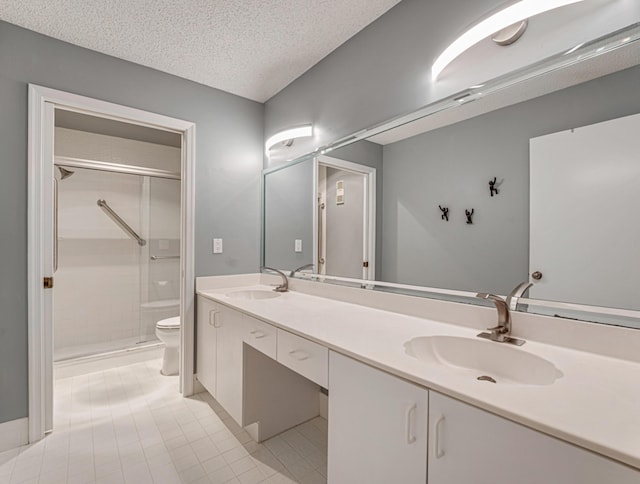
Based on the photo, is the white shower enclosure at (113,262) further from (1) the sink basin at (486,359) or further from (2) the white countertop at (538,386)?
(1) the sink basin at (486,359)

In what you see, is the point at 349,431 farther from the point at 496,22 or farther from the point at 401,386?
the point at 496,22

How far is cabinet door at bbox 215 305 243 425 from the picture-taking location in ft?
5.73

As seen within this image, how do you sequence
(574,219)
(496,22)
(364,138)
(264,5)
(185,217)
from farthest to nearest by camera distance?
1. (185,217)
2. (364,138)
3. (264,5)
4. (496,22)
5. (574,219)

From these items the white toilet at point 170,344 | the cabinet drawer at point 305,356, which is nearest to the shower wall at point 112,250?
the white toilet at point 170,344

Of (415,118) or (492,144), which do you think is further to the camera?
(415,118)

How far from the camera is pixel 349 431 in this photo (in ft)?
3.42

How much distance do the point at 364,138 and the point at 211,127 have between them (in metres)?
1.29

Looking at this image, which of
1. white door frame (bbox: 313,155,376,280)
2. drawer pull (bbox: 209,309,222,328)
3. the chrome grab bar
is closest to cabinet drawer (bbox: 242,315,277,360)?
drawer pull (bbox: 209,309,222,328)

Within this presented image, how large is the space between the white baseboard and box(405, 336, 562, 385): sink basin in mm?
2183

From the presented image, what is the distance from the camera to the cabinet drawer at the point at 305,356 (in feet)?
3.79

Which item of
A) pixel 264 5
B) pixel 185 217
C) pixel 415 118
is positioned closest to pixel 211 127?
pixel 185 217

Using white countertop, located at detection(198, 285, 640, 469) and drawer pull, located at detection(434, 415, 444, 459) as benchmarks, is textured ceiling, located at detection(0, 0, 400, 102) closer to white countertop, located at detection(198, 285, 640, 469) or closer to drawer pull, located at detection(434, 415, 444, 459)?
white countertop, located at detection(198, 285, 640, 469)

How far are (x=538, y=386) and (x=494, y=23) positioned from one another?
122 cm

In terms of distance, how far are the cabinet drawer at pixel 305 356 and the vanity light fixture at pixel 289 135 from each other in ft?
4.58
